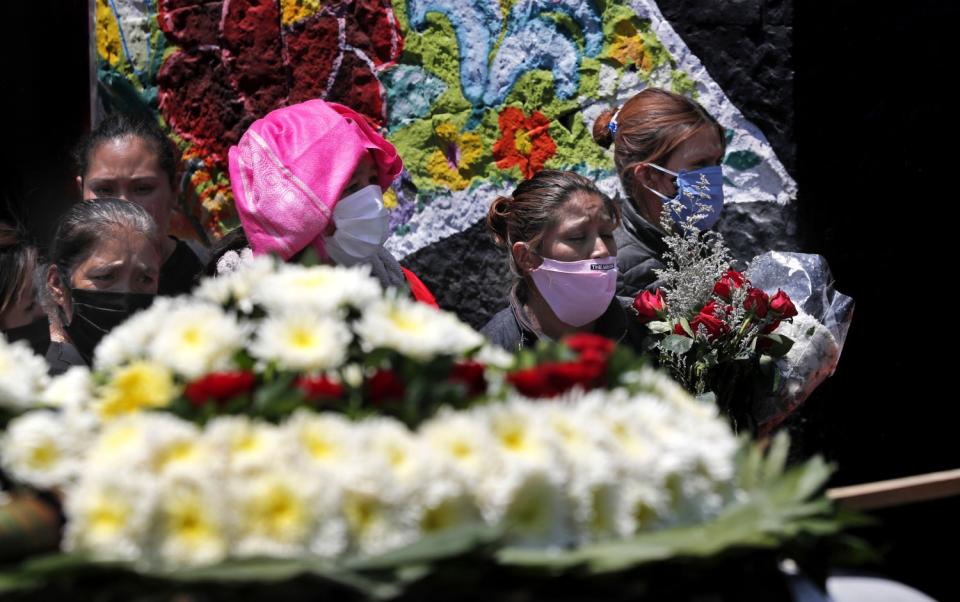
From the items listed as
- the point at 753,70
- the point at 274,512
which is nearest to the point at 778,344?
the point at 753,70

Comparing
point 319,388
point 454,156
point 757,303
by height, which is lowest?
point 454,156

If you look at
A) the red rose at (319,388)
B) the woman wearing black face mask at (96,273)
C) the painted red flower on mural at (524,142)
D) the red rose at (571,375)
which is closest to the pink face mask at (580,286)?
the painted red flower on mural at (524,142)

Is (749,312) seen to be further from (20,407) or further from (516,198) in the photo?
(20,407)

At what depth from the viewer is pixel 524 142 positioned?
4.02 meters

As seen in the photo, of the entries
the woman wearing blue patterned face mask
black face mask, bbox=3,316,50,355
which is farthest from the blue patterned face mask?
black face mask, bbox=3,316,50,355

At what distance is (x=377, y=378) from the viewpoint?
132 cm

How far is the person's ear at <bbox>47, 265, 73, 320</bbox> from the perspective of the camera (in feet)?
9.94

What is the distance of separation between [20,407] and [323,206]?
5.62 ft

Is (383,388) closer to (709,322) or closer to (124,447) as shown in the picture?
(124,447)

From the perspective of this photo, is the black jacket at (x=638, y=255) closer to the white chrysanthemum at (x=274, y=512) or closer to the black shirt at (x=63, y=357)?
the black shirt at (x=63, y=357)

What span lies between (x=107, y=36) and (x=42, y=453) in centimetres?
356

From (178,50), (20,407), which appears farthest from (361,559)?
(178,50)

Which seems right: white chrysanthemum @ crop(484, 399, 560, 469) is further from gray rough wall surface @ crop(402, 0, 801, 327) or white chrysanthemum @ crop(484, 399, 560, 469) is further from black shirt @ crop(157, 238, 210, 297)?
gray rough wall surface @ crop(402, 0, 801, 327)

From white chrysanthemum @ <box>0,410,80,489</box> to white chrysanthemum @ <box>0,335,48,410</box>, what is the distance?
136mm
